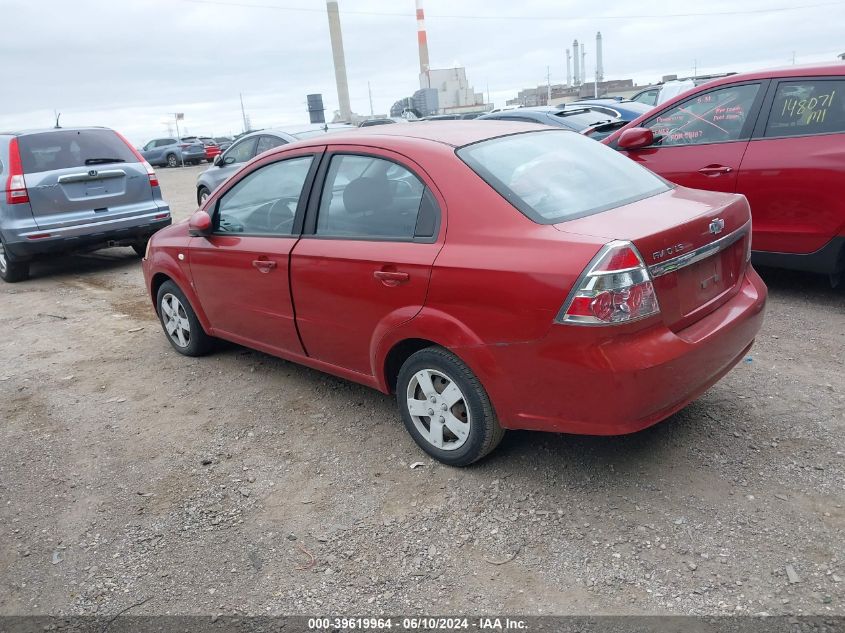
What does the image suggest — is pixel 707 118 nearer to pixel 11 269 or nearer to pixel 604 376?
pixel 604 376

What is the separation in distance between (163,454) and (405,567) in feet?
5.72

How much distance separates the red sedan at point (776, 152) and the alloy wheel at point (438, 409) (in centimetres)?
326

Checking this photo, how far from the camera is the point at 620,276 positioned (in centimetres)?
262

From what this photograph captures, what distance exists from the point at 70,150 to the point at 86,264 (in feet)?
5.89

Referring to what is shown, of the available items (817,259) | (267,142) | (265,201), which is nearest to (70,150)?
(267,142)

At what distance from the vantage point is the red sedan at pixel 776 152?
485 centimetres

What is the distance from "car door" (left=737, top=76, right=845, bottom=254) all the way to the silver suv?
22.1 feet

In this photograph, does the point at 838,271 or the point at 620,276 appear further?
the point at 838,271

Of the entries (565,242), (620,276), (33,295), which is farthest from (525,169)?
(33,295)

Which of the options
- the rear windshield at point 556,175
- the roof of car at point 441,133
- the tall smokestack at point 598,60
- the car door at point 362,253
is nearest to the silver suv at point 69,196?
the roof of car at point 441,133

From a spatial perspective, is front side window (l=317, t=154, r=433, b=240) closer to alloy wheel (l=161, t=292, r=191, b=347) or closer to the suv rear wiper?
alloy wheel (l=161, t=292, r=191, b=347)

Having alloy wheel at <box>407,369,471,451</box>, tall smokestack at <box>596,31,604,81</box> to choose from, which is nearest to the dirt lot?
alloy wheel at <box>407,369,471,451</box>

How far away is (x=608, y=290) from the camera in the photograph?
2617 millimetres

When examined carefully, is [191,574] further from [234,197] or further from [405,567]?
[234,197]
